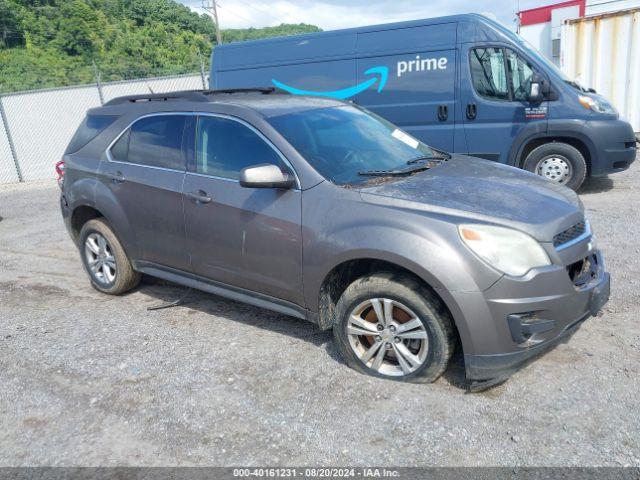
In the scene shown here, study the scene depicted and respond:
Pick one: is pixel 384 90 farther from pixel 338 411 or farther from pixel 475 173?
pixel 338 411

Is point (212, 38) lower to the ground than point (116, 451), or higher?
higher

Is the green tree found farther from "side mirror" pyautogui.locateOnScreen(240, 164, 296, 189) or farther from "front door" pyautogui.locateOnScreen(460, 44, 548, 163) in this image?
"side mirror" pyautogui.locateOnScreen(240, 164, 296, 189)

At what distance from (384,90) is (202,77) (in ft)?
31.9

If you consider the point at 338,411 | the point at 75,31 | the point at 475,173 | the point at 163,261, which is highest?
the point at 75,31

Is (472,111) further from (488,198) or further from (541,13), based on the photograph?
(541,13)

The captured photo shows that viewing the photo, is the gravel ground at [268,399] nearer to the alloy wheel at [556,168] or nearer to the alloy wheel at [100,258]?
the alloy wheel at [100,258]

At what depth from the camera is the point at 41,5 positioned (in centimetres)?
5066

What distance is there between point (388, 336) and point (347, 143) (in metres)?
1.48

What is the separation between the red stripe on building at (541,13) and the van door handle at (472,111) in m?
10.6

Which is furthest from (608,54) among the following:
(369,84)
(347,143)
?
(347,143)

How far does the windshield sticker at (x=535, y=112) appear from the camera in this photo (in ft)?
24.8

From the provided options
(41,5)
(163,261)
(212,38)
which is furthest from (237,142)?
(212,38)

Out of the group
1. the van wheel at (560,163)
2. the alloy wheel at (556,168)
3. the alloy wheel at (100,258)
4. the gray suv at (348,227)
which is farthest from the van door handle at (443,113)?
the alloy wheel at (100,258)

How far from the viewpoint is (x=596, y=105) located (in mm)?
7516
